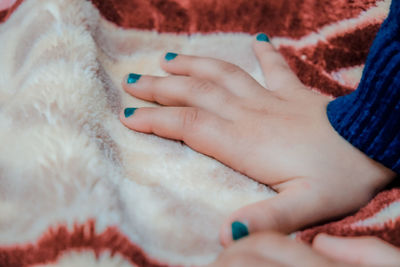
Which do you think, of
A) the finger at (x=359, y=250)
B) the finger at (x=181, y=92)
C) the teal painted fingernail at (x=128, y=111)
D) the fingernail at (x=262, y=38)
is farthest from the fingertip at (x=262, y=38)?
the finger at (x=359, y=250)

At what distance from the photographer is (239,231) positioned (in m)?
0.37

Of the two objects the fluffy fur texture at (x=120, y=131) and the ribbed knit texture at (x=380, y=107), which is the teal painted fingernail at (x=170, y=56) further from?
the ribbed knit texture at (x=380, y=107)

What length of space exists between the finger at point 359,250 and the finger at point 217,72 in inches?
9.1

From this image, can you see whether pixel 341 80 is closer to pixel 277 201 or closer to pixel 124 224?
pixel 277 201

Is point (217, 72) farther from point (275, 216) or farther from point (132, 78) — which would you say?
point (275, 216)

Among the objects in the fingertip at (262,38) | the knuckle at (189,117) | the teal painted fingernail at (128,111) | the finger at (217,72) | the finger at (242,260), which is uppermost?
the fingertip at (262,38)

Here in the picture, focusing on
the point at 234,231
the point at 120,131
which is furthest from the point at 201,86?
the point at 234,231

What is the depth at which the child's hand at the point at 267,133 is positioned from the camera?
404 mm

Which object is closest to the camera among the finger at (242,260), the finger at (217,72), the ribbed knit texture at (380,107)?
the finger at (242,260)

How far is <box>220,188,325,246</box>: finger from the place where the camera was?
371 millimetres

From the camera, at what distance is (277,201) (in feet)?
1.31

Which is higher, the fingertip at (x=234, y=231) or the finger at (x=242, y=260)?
the finger at (x=242, y=260)

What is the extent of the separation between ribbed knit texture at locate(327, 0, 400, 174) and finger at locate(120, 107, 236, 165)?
15 cm

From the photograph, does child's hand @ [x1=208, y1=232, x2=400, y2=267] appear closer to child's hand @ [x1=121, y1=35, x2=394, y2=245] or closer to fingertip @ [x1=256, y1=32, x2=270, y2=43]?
child's hand @ [x1=121, y1=35, x2=394, y2=245]
